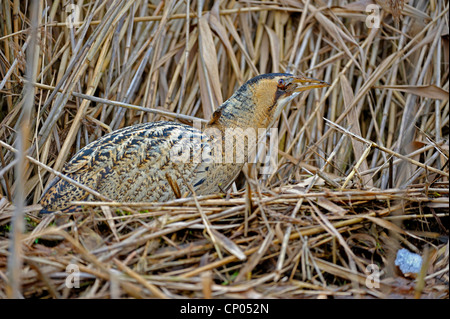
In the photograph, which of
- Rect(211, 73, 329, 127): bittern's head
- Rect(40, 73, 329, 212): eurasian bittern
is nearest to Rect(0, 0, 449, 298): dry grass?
Rect(40, 73, 329, 212): eurasian bittern

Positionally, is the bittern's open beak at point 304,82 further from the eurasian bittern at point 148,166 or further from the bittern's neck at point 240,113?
the eurasian bittern at point 148,166

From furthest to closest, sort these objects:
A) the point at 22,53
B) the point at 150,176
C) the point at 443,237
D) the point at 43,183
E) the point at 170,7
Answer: the point at 170,7 < the point at 43,183 < the point at 22,53 < the point at 150,176 < the point at 443,237

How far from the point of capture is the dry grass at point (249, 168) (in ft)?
5.98

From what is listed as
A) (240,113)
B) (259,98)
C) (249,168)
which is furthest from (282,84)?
(249,168)

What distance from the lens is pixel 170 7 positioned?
10.1 feet

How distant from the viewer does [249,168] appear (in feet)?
6.15

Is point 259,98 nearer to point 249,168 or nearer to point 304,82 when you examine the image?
point 304,82

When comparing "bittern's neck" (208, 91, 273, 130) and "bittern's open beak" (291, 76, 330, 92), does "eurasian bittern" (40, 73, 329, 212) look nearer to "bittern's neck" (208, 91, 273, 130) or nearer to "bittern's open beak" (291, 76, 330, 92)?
"bittern's neck" (208, 91, 273, 130)

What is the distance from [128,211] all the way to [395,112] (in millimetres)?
1908

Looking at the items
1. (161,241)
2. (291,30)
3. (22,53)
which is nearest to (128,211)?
(161,241)

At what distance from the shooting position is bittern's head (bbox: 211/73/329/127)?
274 centimetres

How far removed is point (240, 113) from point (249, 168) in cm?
90
